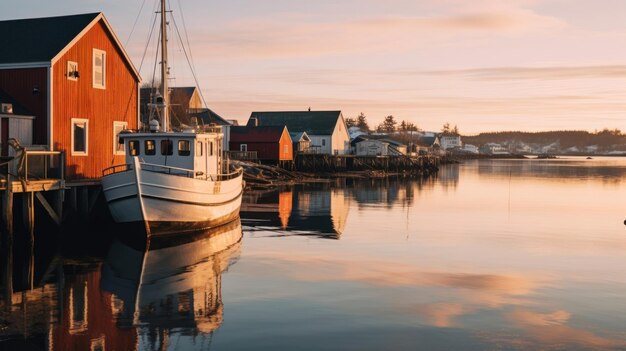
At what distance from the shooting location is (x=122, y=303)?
15.3m

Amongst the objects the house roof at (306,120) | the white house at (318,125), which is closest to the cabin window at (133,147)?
the white house at (318,125)

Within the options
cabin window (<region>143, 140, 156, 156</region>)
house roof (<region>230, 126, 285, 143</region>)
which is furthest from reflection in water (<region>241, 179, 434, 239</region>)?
house roof (<region>230, 126, 285, 143</region>)

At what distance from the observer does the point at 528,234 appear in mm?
30141

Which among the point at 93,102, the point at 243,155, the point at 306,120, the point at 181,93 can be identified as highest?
the point at 181,93

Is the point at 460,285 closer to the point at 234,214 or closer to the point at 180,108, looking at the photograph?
the point at 234,214

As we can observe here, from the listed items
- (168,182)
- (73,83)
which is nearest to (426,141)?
(73,83)

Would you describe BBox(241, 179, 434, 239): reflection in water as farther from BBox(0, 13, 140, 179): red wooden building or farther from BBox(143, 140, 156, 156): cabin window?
BBox(0, 13, 140, 179): red wooden building

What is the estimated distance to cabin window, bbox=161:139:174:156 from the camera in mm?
27250

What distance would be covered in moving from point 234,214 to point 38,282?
590 inches

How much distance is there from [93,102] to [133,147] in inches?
126

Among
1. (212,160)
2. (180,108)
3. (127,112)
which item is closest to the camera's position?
(212,160)

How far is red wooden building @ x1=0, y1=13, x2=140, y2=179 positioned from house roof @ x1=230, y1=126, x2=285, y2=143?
1693 inches

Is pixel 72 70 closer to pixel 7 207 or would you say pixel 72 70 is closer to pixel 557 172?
pixel 7 207

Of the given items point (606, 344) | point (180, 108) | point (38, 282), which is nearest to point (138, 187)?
point (38, 282)
